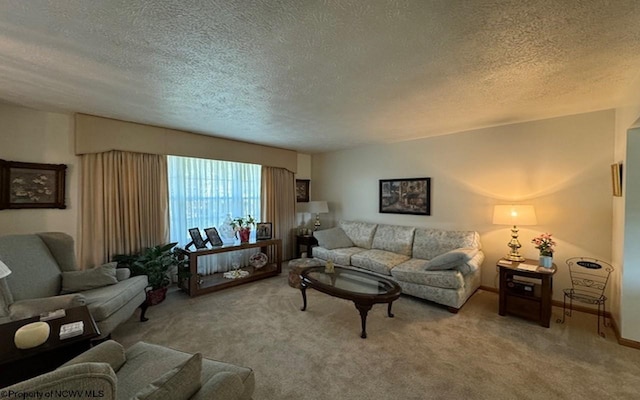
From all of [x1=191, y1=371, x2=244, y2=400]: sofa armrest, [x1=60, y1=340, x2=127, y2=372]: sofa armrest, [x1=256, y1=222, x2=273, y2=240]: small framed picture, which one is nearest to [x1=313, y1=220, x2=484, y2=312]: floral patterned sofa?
[x1=256, y1=222, x2=273, y2=240]: small framed picture

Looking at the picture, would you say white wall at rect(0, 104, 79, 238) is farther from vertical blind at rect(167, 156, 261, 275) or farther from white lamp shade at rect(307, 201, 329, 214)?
white lamp shade at rect(307, 201, 329, 214)

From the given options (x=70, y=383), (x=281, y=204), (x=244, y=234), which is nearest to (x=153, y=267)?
(x=244, y=234)

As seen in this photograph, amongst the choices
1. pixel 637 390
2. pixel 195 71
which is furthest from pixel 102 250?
pixel 637 390

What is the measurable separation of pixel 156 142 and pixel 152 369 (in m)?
3.20

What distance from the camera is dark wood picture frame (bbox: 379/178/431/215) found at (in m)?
4.33

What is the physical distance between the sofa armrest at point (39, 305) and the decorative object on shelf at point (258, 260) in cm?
260

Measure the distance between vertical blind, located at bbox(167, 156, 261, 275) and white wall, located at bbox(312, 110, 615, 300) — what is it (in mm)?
2476

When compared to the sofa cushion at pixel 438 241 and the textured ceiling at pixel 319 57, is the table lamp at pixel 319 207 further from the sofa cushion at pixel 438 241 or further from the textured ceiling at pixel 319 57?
the textured ceiling at pixel 319 57

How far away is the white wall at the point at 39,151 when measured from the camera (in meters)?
2.84

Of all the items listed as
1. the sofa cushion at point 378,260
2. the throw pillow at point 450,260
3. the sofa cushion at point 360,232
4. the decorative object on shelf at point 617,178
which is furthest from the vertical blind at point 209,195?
the decorative object on shelf at point 617,178

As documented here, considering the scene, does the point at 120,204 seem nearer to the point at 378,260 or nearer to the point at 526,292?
the point at 378,260

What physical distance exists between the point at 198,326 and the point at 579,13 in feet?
12.6

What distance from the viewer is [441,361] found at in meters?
2.18

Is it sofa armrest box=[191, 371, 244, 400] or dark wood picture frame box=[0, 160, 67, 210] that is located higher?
dark wood picture frame box=[0, 160, 67, 210]
